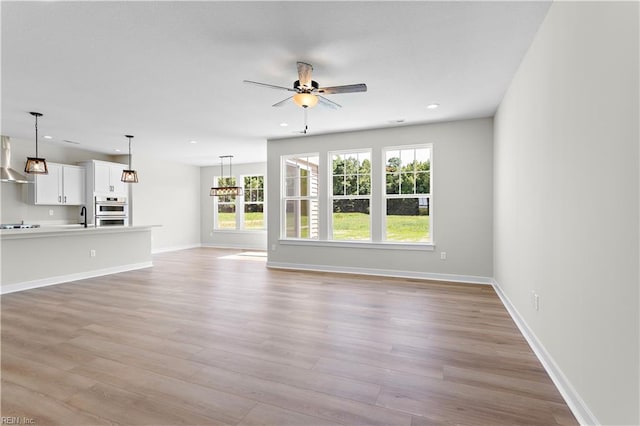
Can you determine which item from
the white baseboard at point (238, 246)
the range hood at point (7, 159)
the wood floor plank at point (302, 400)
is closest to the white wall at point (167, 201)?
the white baseboard at point (238, 246)

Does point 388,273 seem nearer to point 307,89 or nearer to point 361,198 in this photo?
point 361,198

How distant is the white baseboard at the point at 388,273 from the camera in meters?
5.21

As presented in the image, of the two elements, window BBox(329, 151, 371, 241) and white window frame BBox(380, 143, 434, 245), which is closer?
white window frame BBox(380, 143, 434, 245)

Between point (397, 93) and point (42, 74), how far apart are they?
410 cm

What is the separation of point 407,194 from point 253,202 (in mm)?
5678

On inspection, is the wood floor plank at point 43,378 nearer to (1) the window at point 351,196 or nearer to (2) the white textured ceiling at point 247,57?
(2) the white textured ceiling at point 247,57

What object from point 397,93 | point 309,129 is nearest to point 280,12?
point 397,93

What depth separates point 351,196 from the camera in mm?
6164

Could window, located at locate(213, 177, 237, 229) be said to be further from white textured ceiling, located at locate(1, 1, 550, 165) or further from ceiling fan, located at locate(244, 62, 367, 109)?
ceiling fan, located at locate(244, 62, 367, 109)

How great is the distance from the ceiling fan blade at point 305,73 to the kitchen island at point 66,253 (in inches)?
187

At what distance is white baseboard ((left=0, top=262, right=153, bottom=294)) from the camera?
4689 mm

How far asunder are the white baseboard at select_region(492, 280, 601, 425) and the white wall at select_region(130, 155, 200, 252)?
8.18 metres


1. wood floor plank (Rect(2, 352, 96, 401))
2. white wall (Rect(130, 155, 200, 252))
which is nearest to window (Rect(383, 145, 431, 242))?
wood floor plank (Rect(2, 352, 96, 401))

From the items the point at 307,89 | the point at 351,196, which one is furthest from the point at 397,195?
the point at 307,89
